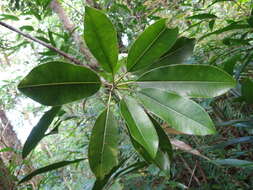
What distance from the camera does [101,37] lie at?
39 centimetres

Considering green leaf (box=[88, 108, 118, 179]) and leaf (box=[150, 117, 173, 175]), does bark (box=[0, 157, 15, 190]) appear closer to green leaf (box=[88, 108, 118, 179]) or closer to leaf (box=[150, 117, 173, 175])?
green leaf (box=[88, 108, 118, 179])

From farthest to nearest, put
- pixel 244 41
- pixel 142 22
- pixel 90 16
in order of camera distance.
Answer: pixel 142 22, pixel 244 41, pixel 90 16

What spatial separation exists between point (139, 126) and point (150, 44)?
0.15 m

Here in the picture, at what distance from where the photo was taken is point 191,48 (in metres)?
0.52

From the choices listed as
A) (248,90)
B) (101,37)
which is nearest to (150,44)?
(101,37)

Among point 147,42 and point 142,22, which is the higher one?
point 142,22

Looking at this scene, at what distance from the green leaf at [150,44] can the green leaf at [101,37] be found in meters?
0.04

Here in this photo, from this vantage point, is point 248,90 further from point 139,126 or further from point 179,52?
point 139,126

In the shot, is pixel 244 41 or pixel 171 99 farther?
pixel 244 41

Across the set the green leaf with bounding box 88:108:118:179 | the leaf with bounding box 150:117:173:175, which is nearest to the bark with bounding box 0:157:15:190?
the green leaf with bounding box 88:108:118:179

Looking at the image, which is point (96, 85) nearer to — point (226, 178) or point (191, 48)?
point (191, 48)

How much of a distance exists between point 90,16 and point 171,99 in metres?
0.19

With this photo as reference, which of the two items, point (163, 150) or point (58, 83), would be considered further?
point (163, 150)

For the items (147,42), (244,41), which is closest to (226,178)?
(244,41)
